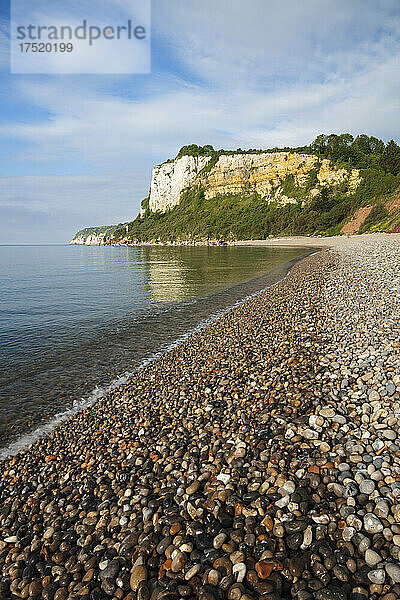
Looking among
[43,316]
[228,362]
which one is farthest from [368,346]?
[43,316]

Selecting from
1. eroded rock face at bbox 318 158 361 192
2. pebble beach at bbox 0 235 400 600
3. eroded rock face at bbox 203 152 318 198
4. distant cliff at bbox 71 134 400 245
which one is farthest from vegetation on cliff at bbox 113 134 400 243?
pebble beach at bbox 0 235 400 600

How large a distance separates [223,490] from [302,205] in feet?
441

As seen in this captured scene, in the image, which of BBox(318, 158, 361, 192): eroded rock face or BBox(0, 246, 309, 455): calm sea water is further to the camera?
BBox(318, 158, 361, 192): eroded rock face

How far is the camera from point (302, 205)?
416ft

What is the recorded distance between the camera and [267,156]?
152 m

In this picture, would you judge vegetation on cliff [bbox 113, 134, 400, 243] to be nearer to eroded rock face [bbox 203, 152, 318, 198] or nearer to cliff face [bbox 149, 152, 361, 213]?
cliff face [bbox 149, 152, 361, 213]

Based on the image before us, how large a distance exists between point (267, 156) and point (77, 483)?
16621 centimetres

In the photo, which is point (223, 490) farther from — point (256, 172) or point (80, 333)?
point (256, 172)

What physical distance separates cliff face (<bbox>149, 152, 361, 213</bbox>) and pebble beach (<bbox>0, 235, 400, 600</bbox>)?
421ft

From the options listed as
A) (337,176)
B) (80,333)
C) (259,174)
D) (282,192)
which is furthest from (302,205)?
(80,333)

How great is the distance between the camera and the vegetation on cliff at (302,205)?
317 ft

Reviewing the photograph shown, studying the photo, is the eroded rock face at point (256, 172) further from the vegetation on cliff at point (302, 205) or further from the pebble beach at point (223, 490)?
the pebble beach at point (223, 490)

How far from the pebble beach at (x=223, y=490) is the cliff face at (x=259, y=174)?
128239mm

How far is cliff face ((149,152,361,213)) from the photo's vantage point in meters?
129
